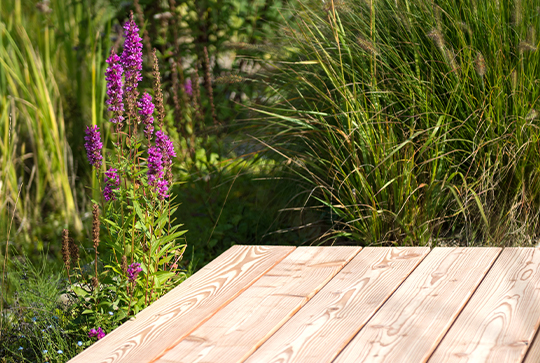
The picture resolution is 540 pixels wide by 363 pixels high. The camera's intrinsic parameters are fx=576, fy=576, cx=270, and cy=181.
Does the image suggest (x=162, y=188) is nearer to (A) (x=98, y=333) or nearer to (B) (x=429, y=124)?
(A) (x=98, y=333)

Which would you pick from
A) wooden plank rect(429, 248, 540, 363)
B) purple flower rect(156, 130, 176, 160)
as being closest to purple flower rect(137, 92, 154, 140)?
purple flower rect(156, 130, 176, 160)

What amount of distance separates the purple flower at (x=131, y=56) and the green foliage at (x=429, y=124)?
0.91 metres

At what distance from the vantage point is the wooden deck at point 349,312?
4.95ft

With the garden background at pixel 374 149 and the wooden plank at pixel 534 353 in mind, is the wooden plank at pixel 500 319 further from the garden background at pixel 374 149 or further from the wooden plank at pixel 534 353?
the garden background at pixel 374 149

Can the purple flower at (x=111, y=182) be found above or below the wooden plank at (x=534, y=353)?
above

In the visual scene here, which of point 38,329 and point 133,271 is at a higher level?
point 133,271

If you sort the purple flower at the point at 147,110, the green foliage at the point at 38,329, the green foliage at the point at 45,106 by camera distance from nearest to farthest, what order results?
the purple flower at the point at 147,110
the green foliage at the point at 38,329
the green foliage at the point at 45,106

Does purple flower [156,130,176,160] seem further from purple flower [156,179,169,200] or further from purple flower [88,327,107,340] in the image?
purple flower [88,327,107,340]

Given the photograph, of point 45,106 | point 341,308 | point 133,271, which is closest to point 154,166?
point 133,271

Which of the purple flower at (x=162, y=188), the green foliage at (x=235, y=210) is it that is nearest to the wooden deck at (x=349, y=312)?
the purple flower at (x=162, y=188)

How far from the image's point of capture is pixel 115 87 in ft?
7.19

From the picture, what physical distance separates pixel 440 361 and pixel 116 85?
1501mm

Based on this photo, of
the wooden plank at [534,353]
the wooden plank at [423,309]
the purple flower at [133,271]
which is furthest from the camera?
the purple flower at [133,271]

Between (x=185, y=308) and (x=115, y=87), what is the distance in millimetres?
889
